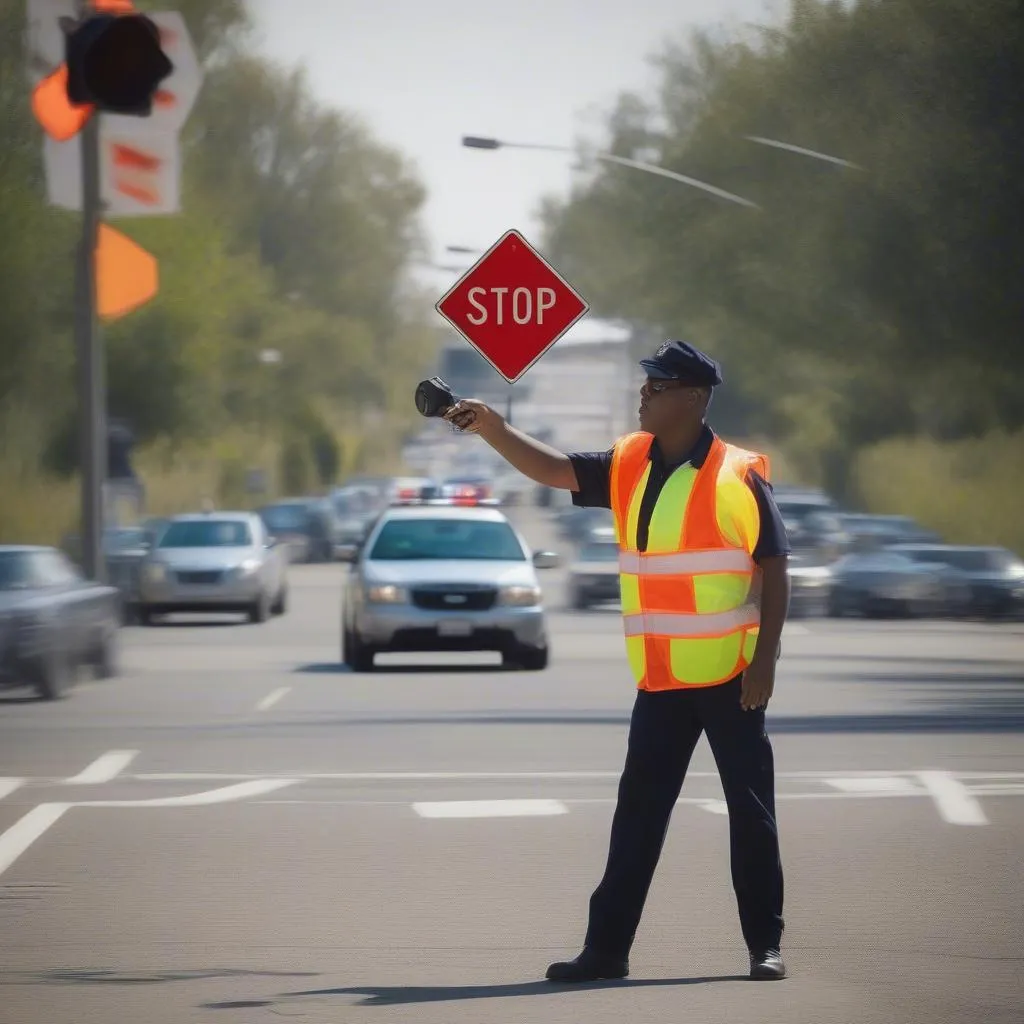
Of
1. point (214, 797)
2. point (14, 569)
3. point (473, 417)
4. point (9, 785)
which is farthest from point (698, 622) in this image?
point (14, 569)

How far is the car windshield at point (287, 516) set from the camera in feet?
222

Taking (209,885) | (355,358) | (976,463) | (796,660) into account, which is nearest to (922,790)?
(209,885)

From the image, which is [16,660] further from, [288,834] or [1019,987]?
[1019,987]

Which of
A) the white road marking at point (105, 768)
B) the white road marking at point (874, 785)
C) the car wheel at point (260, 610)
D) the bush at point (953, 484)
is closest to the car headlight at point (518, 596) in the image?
the white road marking at point (105, 768)

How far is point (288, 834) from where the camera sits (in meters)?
13.0

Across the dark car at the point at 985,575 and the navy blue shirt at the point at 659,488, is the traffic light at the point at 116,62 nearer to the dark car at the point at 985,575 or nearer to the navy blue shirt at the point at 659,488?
the navy blue shirt at the point at 659,488

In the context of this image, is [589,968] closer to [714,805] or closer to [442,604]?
[714,805]

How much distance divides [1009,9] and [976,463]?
27.1 m

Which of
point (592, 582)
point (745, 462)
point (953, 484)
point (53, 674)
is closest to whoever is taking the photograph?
point (745, 462)

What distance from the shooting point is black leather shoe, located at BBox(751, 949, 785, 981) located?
8.75 meters

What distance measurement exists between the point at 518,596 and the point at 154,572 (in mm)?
13369

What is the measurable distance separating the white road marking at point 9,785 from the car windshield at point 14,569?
7373 millimetres

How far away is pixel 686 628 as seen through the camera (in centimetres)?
875

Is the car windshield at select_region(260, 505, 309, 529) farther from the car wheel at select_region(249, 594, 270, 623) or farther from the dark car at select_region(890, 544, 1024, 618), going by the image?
the car wheel at select_region(249, 594, 270, 623)
